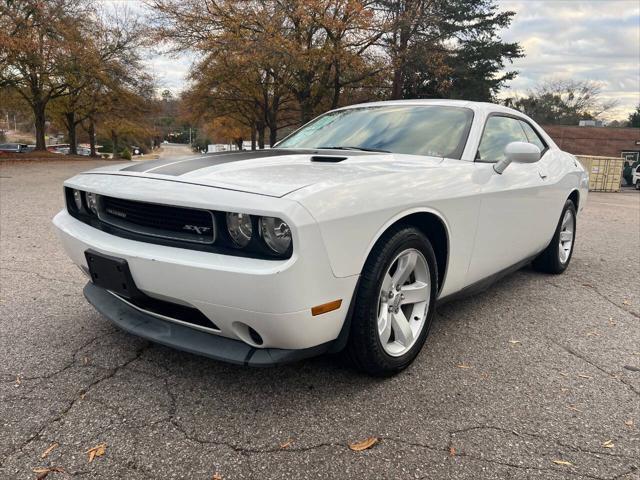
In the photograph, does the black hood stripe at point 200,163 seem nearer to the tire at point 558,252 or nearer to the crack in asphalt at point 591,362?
the crack in asphalt at point 591,362

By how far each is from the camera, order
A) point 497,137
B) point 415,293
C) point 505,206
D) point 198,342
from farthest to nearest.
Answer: point 497,137 < point 505,206 < point 415,293 < point 198,342

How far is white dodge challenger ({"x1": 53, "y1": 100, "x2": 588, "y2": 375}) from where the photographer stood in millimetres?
1926

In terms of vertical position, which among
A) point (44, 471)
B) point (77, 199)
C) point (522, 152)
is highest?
point (522, 152)

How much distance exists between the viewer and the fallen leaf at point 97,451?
1.90 meters

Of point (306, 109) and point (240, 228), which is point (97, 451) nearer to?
point (240, 228)

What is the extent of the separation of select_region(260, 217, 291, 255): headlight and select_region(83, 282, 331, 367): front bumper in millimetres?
455

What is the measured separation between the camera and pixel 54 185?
13.2m

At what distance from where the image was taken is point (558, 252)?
15.1 feet

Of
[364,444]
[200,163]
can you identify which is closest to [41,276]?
[200,163]

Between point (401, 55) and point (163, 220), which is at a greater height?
point (401, 55)

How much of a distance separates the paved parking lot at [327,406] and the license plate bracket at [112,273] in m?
0.51

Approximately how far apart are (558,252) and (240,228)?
365 cm

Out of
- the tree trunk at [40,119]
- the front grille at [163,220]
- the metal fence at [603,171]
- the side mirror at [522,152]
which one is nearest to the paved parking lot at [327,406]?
the front grille at [163,220]

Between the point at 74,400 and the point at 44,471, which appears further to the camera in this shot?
the point at 74,400
